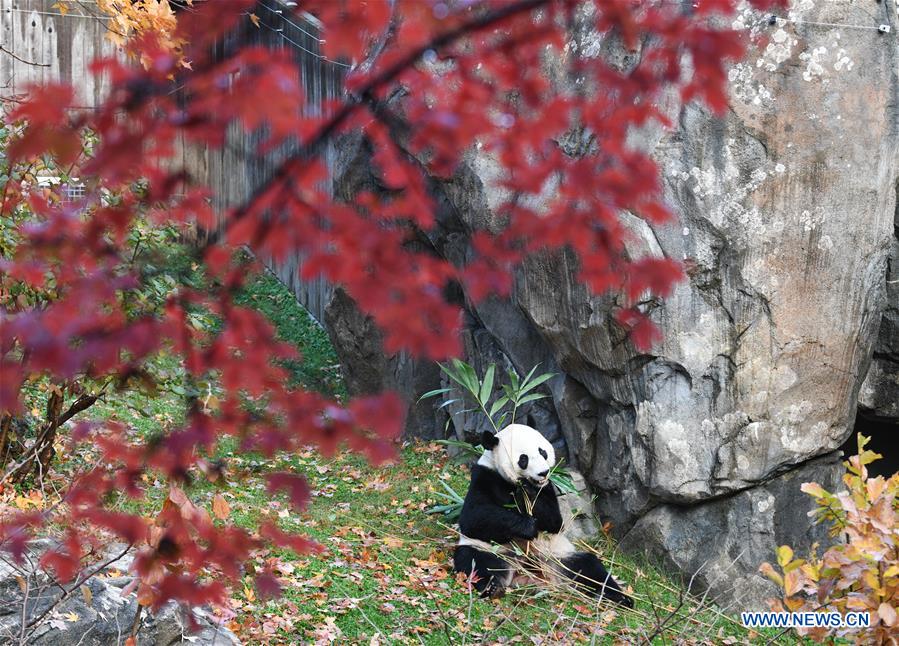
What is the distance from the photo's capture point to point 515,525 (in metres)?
5.20

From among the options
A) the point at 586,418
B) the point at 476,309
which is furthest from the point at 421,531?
the point at 476,309

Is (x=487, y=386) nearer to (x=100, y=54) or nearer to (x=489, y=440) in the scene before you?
(x=489, y=440)

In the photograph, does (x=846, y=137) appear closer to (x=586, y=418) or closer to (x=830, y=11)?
(x=830, y=11)

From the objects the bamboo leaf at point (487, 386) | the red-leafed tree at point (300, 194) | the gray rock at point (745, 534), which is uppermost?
the red-leafed tree at point (300, 194)

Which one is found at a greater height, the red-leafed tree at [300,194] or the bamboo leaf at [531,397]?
the red-leafed tree at [300,194]

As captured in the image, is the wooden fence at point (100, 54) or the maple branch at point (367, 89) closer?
the maple branch at point (367, 89)

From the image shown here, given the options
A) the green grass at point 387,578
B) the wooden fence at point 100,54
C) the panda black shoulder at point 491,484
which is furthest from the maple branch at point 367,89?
the wooden fence at point 100,54

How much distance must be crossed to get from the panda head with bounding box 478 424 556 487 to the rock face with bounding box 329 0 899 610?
67cm

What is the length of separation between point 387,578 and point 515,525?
83 cm

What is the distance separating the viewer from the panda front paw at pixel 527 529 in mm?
5207

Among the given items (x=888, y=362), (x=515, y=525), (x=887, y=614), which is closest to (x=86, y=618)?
(x=515, y=525)

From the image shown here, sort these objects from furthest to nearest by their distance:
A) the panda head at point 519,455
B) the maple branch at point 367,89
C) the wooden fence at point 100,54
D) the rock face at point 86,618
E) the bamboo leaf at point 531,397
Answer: the wooden fence at point 100,54
the bamboo leaf at point 531,397
the panda head at point 519,455
the rock face at point 86,618
the maple branch at point 367,89

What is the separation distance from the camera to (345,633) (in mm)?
4602

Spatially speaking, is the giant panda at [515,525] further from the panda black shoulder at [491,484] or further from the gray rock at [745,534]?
the gray rock at [745,534]
